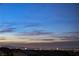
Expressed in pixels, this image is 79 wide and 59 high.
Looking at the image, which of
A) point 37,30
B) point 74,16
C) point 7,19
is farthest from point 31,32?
point 74,16

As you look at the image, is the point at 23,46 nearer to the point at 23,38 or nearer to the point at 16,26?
the point at 23,38

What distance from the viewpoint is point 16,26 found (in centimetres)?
139

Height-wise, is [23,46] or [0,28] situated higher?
[0,28]

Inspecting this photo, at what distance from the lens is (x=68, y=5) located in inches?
55.1

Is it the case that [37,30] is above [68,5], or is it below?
below

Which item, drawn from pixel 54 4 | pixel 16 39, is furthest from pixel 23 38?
pixel 54 4

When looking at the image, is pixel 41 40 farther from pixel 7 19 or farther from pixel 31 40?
pixel 7 19

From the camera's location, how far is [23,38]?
1389mm

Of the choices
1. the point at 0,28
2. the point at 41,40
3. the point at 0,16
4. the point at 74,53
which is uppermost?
the point at 0,16

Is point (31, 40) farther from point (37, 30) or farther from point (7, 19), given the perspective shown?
point (7, 19)

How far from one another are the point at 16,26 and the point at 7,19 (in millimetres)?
100

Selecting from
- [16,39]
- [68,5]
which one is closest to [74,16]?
[68,5]

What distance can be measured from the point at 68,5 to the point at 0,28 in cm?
62

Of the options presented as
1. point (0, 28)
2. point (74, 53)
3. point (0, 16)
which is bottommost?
point (74, 53)
